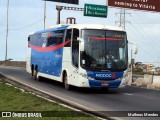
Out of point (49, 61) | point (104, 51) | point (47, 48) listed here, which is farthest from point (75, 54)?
point (47, 48)

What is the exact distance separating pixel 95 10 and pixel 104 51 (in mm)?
26830

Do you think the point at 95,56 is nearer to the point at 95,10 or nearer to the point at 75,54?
the point at 75,54

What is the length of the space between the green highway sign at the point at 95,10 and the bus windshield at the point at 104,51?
26.0 metres

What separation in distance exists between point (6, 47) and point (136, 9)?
4932 centimetres

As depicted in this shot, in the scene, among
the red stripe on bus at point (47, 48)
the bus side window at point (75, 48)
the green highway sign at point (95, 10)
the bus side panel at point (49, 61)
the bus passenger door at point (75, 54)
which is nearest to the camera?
the bus passenger door at point (75, 54)

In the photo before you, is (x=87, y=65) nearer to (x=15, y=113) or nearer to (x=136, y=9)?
(x=15, y=113)

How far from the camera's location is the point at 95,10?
48938 mm

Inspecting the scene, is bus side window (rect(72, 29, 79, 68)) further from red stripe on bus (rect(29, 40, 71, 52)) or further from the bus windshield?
red stripe on bus (rect(29, 40, 71, 52))

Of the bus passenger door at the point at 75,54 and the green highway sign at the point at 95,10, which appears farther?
the green highway sign at the point at 95,10

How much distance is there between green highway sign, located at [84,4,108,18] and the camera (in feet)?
160

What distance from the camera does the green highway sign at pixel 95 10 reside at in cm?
4888

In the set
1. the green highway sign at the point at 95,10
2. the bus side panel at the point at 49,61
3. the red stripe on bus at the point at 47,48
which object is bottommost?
the bus side panel at the point at 49,61

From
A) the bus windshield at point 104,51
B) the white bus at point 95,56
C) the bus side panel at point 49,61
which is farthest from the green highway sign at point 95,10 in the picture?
the bus windshield at point 104,51

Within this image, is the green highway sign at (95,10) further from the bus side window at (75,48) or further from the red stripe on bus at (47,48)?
the bus side window at (75,48)
